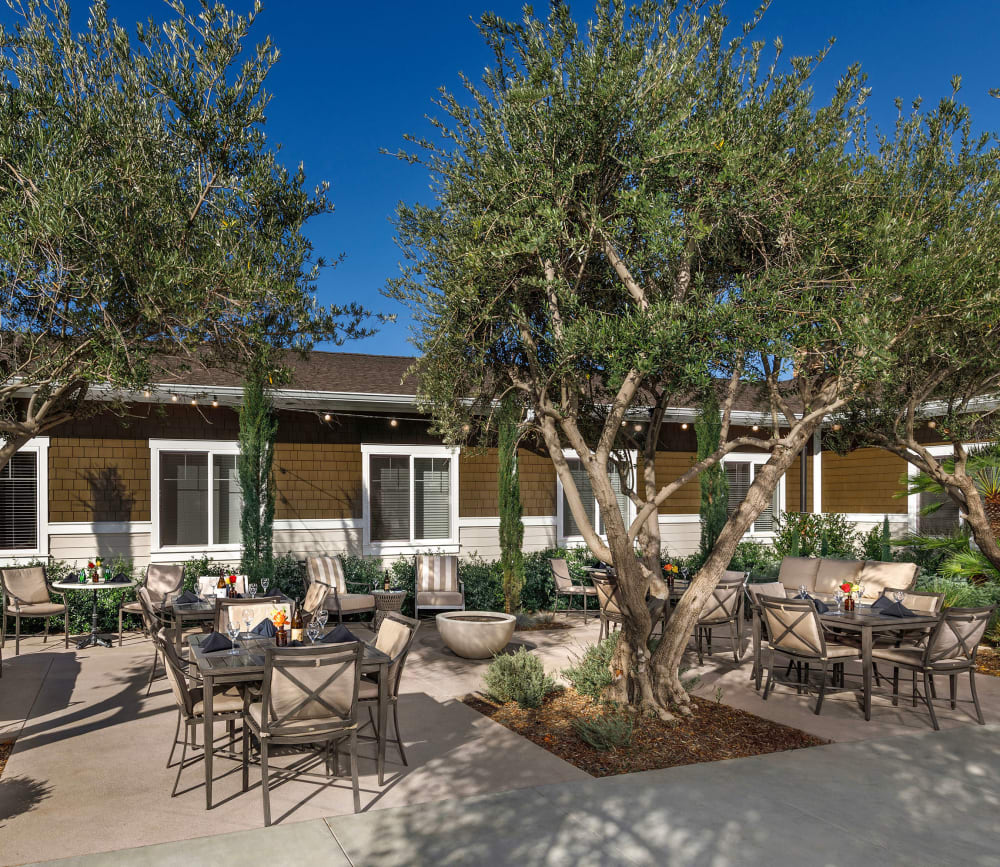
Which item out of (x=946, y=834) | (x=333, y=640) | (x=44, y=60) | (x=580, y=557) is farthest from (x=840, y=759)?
(x=580, y=557)

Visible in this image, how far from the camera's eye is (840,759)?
18.7ft

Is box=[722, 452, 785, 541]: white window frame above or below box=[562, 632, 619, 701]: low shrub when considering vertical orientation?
above

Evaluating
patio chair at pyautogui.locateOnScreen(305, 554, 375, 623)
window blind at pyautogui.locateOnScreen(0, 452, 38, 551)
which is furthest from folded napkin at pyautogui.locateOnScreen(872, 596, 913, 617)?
window blind at pyautogui.locateOnScreen(0, 452, 38, 551)

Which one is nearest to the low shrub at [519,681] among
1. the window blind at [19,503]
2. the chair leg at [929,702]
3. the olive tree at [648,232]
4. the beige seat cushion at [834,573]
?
the olive tree at [648,232]

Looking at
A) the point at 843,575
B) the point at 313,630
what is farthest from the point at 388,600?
the point at 843,575

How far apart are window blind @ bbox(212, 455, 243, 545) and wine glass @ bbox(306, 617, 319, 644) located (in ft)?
20.6

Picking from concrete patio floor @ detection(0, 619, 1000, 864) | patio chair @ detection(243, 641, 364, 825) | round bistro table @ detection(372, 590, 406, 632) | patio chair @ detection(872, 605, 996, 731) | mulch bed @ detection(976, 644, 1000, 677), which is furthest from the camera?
round bistro table @ detection(372, 590, 406, 632)

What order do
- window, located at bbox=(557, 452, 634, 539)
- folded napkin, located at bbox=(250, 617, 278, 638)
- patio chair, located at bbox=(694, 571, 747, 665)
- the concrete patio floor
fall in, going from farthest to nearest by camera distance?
window, located at bbox=(557, 452, 634, 539) < patio chair, located at bbox=(694, 571, 747, 665) < folded napkin, located at bbox=(250, 617, 278, 638) < the concrete patio floor

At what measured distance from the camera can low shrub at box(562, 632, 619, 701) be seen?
6.88 metres

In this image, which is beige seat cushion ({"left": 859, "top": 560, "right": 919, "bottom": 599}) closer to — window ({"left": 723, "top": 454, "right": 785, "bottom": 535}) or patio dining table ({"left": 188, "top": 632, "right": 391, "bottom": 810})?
window ({"left": 723, "top": 454, "right": 785, "bottom": 535})

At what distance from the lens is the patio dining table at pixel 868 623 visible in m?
6.88

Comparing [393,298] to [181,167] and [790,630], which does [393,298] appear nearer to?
[181,167]

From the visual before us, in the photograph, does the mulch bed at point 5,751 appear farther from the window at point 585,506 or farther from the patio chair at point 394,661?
the window at point 585,506

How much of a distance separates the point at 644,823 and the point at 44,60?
5856 millimetres
